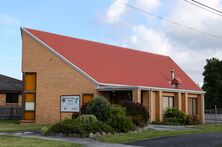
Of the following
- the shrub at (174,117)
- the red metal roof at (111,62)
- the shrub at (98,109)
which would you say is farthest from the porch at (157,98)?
the shrub at (98,109)

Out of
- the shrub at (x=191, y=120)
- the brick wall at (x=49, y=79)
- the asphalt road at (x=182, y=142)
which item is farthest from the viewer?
the shrub at (x=191, y=120)

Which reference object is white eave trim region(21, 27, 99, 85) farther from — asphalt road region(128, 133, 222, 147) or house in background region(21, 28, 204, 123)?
asphalt road region(128, 133, 222, 147)

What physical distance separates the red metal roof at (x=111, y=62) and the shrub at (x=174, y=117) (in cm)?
241

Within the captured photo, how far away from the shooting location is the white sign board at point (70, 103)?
2940 cm

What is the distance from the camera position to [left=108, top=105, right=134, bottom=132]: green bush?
24188 mm

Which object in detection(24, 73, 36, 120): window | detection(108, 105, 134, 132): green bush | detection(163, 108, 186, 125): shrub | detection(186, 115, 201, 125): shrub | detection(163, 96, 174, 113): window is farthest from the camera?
detection(163, 96, 174, 113): window

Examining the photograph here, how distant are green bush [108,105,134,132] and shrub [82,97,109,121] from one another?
38 cm

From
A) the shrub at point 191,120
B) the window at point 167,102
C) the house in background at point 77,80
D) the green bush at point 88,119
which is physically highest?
the house in background at point 77,80

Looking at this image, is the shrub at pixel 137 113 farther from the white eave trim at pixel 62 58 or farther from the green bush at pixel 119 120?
the white eave trim at pixel 62 58

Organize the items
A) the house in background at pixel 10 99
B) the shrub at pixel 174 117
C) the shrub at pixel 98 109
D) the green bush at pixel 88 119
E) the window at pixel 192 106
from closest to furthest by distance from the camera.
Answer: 1. the green bush at pixel 88 119
2. the shrub at pixel 98 109
3. the shrub at pixel 174 117
4. the house in background at pixel 10 99
5. the window at pixel 192 106

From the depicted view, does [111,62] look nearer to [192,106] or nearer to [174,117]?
[174,117]

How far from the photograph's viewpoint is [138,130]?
25547mm

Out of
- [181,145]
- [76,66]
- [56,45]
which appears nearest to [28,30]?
[56,45]

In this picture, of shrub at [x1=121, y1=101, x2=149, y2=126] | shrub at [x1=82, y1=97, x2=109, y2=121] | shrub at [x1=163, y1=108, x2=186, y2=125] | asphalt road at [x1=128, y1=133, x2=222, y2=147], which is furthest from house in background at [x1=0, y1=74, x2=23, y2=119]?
asphalt road at [x1=128, y1=133, x2=222, y2=147]
